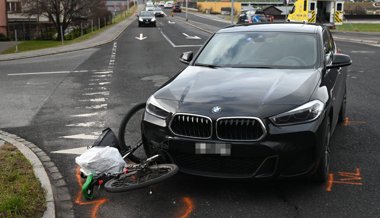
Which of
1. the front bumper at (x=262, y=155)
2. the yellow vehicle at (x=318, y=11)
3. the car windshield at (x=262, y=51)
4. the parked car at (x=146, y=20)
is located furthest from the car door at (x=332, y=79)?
the parked car at (x=146, y=20)

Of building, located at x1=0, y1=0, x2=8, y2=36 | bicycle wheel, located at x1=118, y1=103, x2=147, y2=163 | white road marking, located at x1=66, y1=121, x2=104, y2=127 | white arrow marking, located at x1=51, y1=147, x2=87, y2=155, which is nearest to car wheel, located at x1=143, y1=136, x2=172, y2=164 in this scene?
bicycle wheel, located at x1=118, y1=103, x2=147, y2=163

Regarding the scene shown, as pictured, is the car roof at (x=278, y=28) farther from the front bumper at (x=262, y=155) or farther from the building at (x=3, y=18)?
the building at (x=3, y=18)

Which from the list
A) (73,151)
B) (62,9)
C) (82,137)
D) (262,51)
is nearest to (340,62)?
(262,51)

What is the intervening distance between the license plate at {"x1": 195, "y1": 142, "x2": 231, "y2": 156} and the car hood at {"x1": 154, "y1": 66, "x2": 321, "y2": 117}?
285mm

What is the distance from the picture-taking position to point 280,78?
522 cm

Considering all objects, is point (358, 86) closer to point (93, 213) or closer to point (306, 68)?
point (306, 68)

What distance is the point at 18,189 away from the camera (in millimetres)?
4730

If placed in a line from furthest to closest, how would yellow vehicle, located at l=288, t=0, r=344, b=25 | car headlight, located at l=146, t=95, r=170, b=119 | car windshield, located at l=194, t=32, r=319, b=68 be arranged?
yellow vehicle, located at l=288, t=0, r=344, b=25 < car windshield, located at l=194, t=32, r=319, b=68 < car headlight, located at l=146, t=95, r=170, b=119

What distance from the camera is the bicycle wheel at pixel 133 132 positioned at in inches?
225

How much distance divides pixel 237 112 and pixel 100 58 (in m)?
15.2

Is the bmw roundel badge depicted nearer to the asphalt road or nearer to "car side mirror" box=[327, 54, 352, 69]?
the asphalt road

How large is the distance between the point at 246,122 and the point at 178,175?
1.10 metres

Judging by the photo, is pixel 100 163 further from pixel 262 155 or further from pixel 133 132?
pixel 133 132

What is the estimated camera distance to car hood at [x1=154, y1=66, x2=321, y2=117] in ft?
14.9
